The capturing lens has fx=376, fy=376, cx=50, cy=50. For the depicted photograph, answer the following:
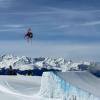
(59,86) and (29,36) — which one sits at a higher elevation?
(29,36)

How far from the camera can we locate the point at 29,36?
40906 millimetres

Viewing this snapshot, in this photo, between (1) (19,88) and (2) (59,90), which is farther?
(1) (19,88)

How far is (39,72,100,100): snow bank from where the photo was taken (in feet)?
116

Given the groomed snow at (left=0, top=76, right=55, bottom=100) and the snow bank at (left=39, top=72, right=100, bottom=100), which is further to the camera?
the groomed snow at (left=0, top=76, right=55, bottom=100)

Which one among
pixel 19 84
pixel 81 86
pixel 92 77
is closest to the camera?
pixel 81 86

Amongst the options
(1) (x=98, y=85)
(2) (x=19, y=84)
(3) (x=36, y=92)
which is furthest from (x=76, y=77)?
(2) (x=19, y=84)

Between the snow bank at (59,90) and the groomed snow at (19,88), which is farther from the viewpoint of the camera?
the groomed snow at (19,88)

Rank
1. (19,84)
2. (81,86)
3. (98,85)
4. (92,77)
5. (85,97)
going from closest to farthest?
1. (85,97)
2. (81,86)
3. (98,85)
4. (92,77)
5. (19,84)

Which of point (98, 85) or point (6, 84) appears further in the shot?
point (6, 84)

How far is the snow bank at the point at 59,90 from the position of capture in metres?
35.3

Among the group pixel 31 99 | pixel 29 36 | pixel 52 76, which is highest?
pixel 29 36

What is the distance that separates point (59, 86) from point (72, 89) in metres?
2.14

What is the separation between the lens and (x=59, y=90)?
38438 millimetres

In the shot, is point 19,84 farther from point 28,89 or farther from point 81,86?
point 81,86
